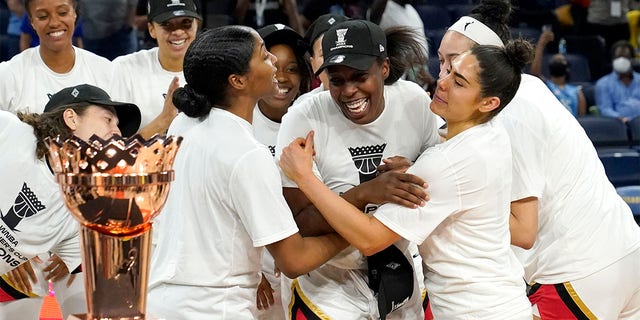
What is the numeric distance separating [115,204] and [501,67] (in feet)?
5.54

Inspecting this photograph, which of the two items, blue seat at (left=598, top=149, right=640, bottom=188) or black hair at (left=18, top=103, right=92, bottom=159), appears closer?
black hair at (left=18, top=103, right=92, bottom=159)

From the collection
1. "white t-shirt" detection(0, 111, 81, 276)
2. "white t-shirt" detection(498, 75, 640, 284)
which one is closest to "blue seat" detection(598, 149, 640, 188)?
"white t-shirt" detection(498, 75, 640, 284)

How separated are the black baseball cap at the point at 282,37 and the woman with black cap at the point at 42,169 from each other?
25.3 inches

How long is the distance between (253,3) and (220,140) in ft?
22.4

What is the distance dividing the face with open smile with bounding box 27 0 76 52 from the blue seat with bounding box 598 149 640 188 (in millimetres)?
4781

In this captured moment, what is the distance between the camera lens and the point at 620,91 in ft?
33.9

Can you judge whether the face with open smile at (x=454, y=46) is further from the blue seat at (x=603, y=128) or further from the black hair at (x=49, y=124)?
the blue seat at (x=603, y=128)

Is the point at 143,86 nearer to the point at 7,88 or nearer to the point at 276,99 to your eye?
the point at 7,88

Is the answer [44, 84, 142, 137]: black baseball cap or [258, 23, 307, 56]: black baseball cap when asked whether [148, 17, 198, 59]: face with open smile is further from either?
[44, 84, 142, 137]: black baseball cap

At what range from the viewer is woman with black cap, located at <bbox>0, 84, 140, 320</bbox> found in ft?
12.6

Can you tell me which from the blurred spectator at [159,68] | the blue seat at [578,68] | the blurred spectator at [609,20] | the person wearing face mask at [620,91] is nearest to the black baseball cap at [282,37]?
the blurred spectator at [159,68]

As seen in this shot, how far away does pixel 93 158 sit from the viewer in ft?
7.16

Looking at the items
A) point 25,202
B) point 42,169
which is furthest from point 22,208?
point 42,169

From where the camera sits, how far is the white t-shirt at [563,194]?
3.77 metres
